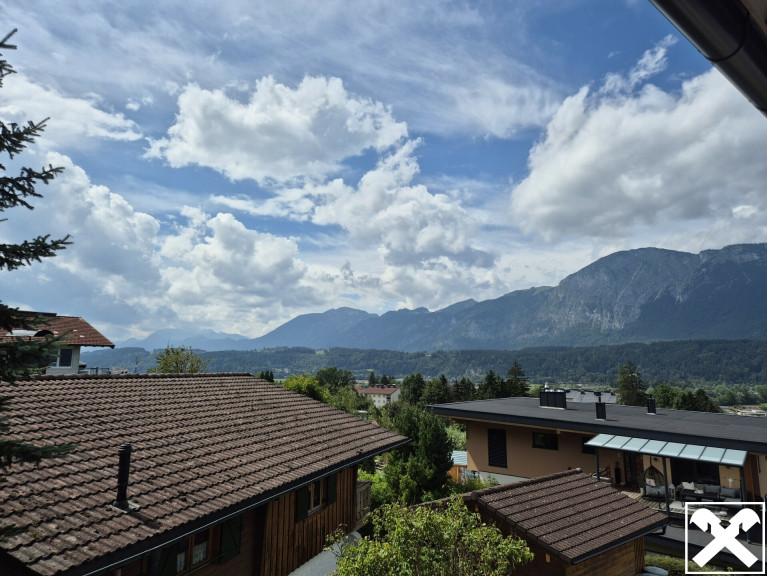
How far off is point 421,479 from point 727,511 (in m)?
12.2

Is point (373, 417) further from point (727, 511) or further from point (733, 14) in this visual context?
point (733, 14)

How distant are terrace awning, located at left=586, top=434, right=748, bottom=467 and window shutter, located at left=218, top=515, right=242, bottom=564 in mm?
16040

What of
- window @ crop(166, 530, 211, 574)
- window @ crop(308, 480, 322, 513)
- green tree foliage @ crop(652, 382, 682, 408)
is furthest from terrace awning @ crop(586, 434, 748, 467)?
green tree foliage @ crop(652, 382, 682, 408)

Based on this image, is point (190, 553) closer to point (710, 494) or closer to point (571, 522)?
point (571, 522)

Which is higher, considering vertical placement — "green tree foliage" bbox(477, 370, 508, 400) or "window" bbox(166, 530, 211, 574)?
"window" bbox(166, 530, 211, 574)

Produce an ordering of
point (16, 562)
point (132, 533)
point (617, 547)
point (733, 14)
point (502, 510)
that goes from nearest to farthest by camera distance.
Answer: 1. point (733, 14)
2. point (16, 562)
3. point (132, 533)
4. point (502, 510)
5. point (617, 547)

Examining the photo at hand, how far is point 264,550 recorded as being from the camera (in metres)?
10.2

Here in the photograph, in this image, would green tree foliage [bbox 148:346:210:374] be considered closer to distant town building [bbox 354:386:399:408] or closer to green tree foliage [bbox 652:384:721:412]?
green tree foliage [bbox 652:384:721:412]

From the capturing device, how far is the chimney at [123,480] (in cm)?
720

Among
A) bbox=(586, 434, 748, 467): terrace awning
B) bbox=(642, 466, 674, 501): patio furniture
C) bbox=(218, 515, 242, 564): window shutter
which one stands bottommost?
bbox=(642, 466, 674, 501): patio furniture

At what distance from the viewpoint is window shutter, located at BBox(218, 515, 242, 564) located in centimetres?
898

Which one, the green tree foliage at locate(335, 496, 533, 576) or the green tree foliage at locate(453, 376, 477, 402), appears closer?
the green tree foliage at locate(335, 496, 533, 576)

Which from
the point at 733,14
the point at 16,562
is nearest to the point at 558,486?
the point at 16,562

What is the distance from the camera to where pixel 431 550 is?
657 centimetres
